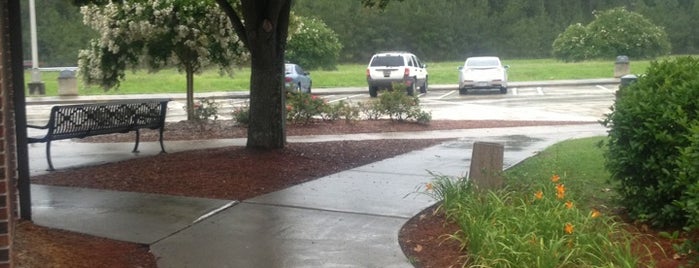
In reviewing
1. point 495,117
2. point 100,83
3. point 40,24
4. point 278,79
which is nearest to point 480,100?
point 495,117

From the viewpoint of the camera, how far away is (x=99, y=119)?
12484 mm

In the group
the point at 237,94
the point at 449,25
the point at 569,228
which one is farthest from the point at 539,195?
the point at 449,25

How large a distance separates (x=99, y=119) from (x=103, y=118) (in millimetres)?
87

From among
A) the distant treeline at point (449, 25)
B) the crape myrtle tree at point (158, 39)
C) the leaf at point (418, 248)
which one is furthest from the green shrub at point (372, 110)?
the distant treeline at point (449, 25)

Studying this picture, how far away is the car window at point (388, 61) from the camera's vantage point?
34.6 metres

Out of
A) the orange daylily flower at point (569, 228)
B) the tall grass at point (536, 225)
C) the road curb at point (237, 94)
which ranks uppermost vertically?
the orange daylily flower at point (569, 228)

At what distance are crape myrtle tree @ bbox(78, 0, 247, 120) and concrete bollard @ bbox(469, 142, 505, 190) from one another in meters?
10.0

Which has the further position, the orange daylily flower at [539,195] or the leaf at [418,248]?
the orange daylily flower at [539,195]

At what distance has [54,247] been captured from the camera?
674 cm

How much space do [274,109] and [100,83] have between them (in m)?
7.89

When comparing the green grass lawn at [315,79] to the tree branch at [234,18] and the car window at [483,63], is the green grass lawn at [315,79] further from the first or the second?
the tree branch at [234,18]

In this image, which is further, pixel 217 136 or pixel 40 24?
pixel 40 24

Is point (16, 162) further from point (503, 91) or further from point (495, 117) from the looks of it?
point (503, 91)

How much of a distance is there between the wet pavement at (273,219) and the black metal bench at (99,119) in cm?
50
